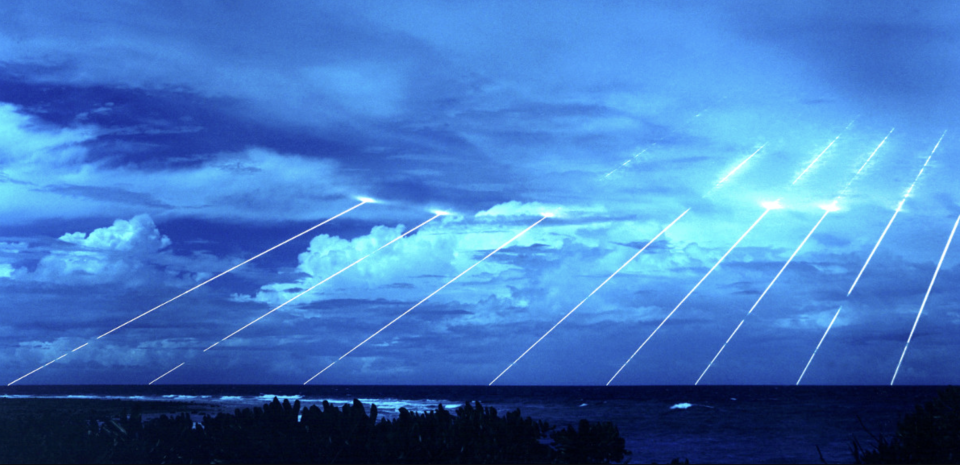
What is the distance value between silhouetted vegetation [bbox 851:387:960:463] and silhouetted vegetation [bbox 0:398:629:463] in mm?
6095

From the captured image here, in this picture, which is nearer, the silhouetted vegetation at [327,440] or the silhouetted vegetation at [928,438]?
the silhouetted vegetation at [327,440]

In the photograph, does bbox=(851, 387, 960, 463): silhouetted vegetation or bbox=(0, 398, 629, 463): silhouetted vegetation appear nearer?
bbox=(0, 398, 629, 463): silhouetted vegetation

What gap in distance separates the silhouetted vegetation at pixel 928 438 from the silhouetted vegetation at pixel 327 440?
609cm

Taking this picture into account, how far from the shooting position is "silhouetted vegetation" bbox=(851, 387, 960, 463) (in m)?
15.1

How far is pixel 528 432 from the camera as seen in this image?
48.9 ft

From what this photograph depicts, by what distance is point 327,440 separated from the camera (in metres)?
15.2

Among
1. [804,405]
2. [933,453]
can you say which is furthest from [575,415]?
[933,453]

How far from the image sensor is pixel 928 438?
50.2ft

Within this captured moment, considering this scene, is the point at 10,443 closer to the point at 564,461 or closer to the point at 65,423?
the point at 65,423

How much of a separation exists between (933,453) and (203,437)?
1616 cm

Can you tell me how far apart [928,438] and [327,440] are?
13.1m

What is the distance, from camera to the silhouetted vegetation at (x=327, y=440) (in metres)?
14.7

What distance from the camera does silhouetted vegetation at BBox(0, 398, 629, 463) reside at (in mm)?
14680

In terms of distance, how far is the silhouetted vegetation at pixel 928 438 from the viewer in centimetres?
1509
